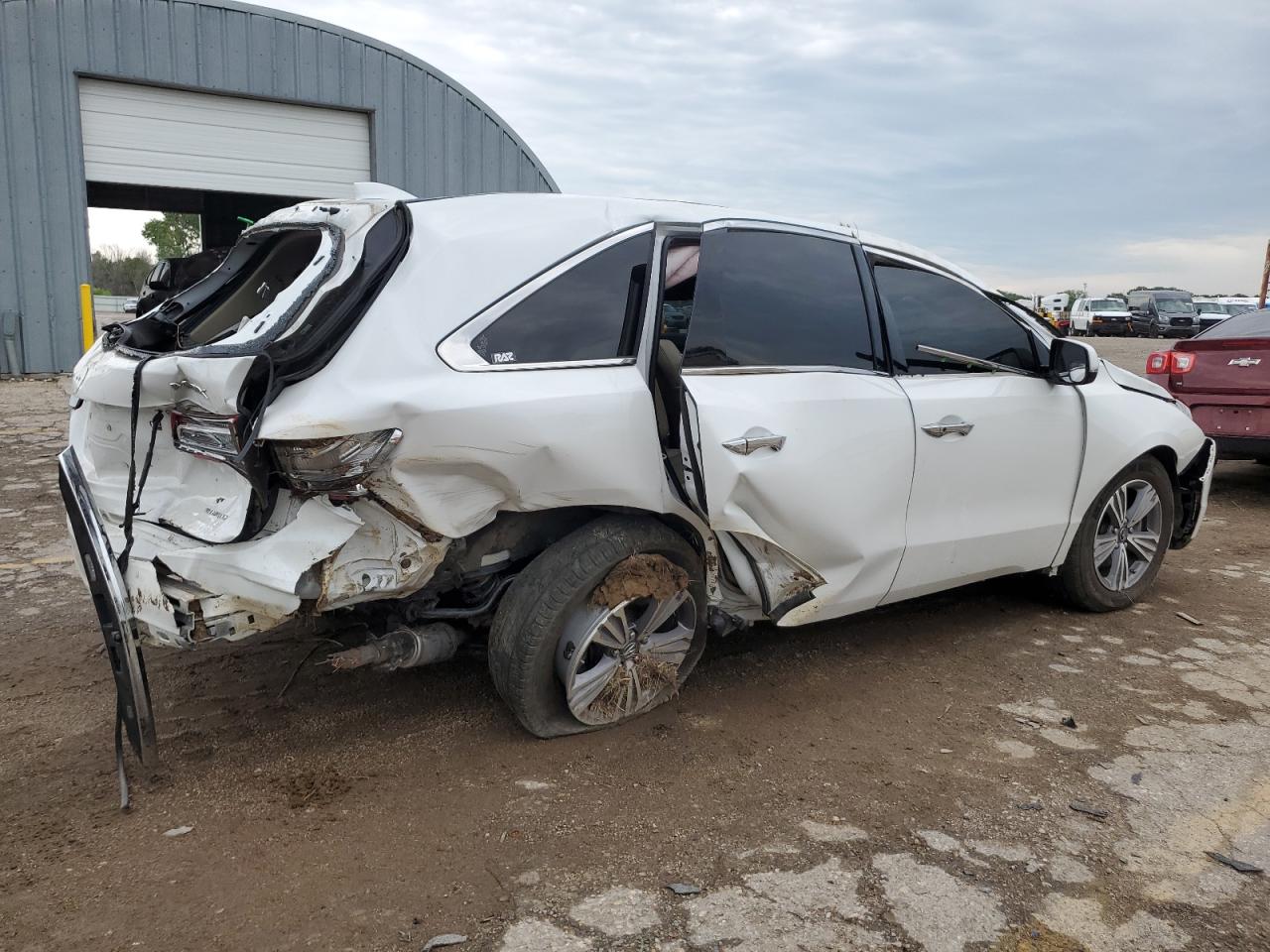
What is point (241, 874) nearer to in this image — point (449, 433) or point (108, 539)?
point (108, 539)

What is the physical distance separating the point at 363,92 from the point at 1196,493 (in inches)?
599

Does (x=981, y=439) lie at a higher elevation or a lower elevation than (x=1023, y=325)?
lower

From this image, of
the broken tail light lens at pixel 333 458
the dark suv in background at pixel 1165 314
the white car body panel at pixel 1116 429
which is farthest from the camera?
the dark suv in background at pixel 1165 314

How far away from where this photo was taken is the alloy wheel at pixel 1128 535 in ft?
15.5

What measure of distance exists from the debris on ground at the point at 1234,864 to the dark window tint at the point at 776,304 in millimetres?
1935

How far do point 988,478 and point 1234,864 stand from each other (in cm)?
171

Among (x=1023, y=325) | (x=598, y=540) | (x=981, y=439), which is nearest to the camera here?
(x=598, y=540)

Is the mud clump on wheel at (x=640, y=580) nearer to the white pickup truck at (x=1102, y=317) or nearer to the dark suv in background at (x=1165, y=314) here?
the dark suv in background at (x=1165, y=314)

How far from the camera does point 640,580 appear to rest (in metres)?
3.28

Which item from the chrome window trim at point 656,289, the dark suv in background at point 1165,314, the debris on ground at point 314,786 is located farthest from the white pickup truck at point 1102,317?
the debris on ground at point 314,786

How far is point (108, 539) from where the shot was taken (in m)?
3.00

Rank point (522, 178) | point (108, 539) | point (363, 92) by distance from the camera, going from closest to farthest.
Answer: point (108, 539)
point (363, 92)
point (522, 178)

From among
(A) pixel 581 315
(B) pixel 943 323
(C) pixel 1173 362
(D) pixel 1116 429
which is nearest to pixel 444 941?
(A) pixel 581 315

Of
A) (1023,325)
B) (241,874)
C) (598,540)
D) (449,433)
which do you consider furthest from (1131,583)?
(241,874)
